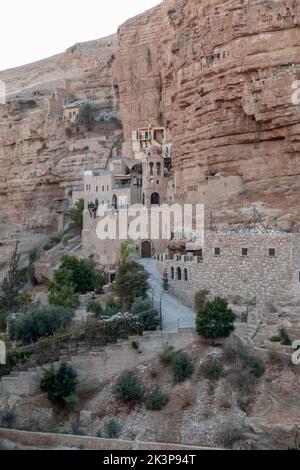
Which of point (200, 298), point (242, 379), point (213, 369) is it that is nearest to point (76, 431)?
point (213, 369)

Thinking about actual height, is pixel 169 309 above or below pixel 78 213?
below

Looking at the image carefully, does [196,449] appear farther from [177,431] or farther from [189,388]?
[189,388]

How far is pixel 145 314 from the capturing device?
23.4m

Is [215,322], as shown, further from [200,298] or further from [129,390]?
[129,390]

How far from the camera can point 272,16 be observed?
2798cm

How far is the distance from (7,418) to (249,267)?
8734 millimetres

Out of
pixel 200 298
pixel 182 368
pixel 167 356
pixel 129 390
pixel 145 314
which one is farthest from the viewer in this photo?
pixel 200 298

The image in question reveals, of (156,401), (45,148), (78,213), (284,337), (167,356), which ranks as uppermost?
(45,148)

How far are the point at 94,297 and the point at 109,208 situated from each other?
313 inches

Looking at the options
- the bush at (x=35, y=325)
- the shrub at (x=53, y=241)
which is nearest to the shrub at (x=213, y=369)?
the bush at (x=35, y=325)

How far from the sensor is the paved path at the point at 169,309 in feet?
76.5

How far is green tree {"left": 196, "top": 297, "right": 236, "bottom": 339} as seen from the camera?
70.3ft

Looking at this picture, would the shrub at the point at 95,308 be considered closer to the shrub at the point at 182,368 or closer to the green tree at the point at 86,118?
the shrub at the point at 182,368

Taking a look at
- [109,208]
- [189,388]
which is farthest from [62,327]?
[109,208]
